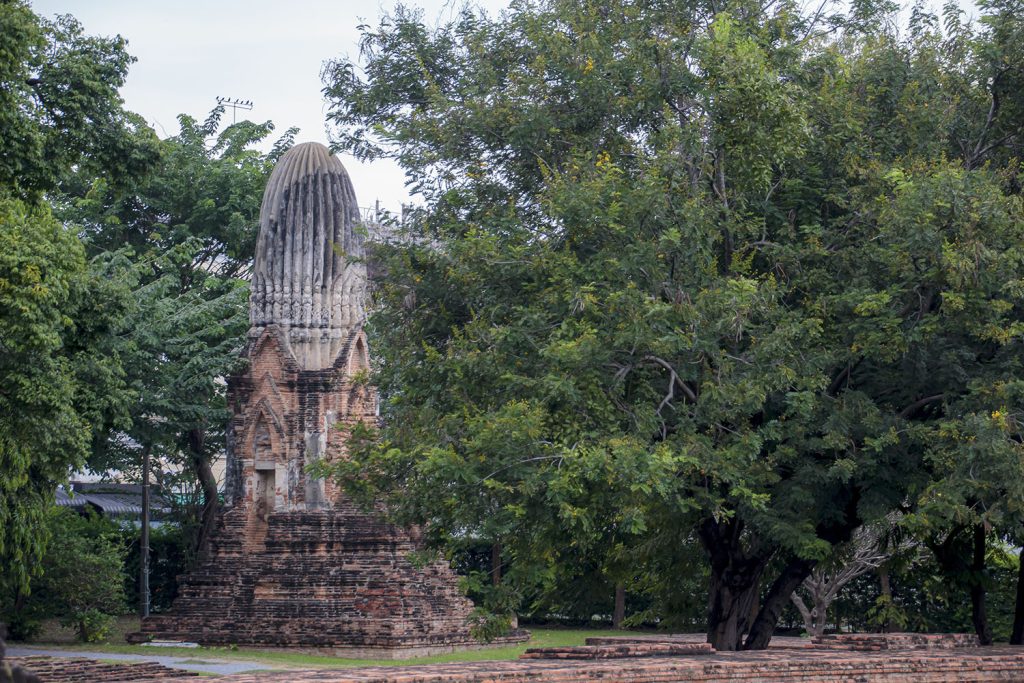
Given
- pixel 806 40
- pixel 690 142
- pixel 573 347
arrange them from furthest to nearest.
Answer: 1. pixel 806 40
2. pixel 690 142
3. pixel 573 347

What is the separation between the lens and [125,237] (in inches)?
1235

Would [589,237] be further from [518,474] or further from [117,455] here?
[117,455]

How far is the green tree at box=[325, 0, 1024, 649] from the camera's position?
44.5 ft

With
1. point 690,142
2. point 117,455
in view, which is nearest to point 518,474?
point 690,142

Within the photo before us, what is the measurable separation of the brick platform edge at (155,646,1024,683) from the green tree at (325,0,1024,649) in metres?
1.55

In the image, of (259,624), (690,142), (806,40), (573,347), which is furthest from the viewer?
(259,624)

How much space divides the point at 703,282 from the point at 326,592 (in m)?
9.92


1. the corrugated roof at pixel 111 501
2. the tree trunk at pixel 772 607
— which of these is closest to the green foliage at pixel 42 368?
the tree trunk at pixel 772 607

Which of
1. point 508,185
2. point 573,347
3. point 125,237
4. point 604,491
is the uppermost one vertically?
point 125,237

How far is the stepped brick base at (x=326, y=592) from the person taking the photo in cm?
2133

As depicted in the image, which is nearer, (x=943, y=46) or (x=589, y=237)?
(x=589, y=237)

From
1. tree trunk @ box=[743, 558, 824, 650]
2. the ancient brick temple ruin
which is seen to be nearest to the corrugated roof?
the ancient brick temple ruin

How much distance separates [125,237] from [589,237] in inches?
758

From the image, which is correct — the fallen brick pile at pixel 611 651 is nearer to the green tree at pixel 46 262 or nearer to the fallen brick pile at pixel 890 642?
the fallen brick pile at pixel 890 642
